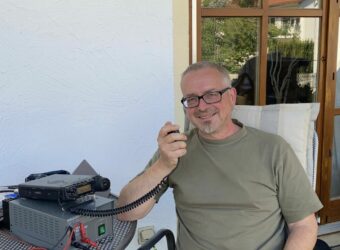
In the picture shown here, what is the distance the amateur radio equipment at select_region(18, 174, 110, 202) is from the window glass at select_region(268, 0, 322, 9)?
203 cm

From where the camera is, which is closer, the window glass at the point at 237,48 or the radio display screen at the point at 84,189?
the radio display screen at the point at 84,189

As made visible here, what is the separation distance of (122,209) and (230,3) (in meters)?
1.81

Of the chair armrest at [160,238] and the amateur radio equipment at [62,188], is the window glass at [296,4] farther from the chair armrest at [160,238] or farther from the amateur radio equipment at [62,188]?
the amateur radio equipment at [62,188]

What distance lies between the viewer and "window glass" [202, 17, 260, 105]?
2.77 m

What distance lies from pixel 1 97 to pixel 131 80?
2.40ft

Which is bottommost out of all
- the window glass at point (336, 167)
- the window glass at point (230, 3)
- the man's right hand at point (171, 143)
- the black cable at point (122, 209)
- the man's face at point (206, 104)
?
the window glass at point (336, 167)

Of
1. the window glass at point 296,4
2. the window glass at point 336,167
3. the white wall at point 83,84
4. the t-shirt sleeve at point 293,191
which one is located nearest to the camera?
the t-shirt sleeve at point 293,191

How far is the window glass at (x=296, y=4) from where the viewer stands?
9.36ft

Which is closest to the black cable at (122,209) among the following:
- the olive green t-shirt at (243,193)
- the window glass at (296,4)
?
the olive green t-shirt at (243,193)

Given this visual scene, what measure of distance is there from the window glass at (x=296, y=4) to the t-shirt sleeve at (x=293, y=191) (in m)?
1.54

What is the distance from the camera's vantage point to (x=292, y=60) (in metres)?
3.06

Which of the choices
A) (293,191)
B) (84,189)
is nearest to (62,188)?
(84,189)

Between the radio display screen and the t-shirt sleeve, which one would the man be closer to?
the t-shirt sleeve

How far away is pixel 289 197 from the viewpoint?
5.38ft
